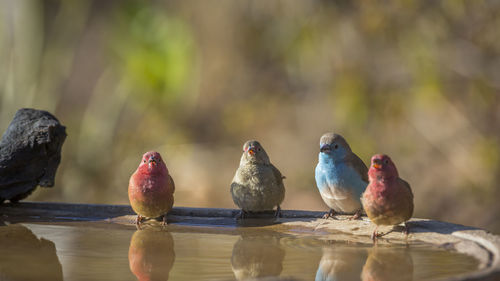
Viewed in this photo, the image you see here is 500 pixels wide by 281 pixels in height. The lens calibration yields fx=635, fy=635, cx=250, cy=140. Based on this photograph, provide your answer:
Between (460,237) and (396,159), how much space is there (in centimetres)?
Answer: 427

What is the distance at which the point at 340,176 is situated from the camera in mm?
3281

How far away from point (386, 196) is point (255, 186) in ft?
2.75

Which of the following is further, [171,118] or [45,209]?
[171,118]

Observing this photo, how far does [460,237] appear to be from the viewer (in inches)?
113

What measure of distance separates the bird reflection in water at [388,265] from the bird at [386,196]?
0.15m

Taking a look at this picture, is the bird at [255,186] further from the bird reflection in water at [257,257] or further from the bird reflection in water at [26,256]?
the bird reflection in water at [26,256]

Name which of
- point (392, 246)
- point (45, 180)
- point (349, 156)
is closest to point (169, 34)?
point (45, 180)

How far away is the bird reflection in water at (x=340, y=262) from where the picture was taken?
246cm

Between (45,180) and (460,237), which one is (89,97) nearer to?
(45,180)

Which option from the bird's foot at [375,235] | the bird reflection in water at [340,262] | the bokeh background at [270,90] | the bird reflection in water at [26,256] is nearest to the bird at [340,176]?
the bird's foot at [375,235]

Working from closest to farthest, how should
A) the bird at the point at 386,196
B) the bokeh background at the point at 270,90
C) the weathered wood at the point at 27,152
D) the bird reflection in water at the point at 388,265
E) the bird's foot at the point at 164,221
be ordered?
the bird reflection in water at the point at 388,265
the bird at the point at 386,196
the bird's foot at the point at 164,221
the weathered wood at the point at 27,152
the bokeh background at the point at 270,90

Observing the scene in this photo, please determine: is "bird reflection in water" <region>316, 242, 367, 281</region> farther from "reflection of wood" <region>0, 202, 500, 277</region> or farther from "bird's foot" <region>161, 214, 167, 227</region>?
"bird's foot" <region>161, 214, 167, 227</region>

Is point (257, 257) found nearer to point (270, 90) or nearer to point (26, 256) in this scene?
point (26, 256)

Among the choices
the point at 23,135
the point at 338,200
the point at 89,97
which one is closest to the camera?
the point at 338,200
